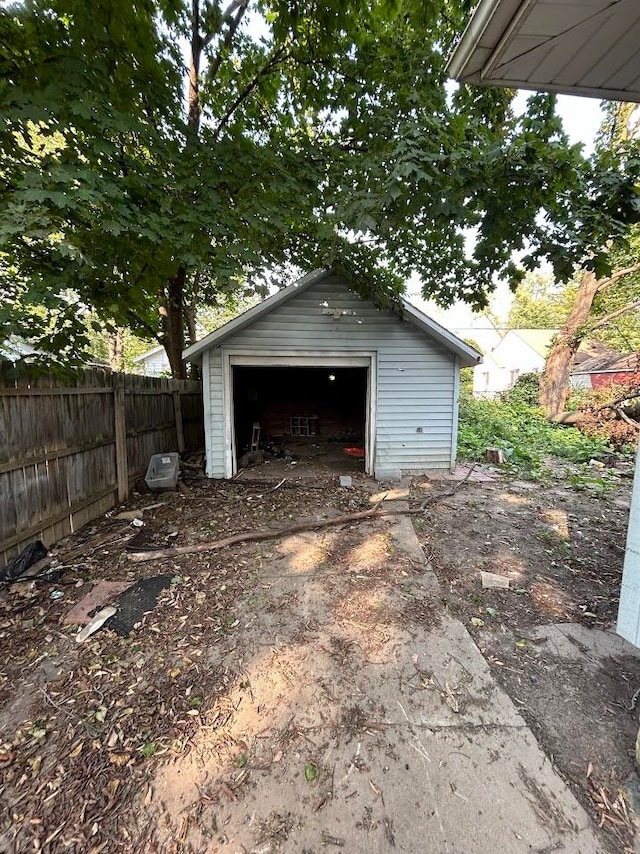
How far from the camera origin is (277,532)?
4.59 metres

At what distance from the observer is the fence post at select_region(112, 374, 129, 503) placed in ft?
18.5

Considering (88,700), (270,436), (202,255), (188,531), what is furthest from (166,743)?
(270,436)

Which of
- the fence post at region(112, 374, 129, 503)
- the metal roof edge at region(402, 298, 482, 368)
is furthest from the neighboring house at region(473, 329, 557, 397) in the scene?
the fence post at region(112, 374, 129, 503)

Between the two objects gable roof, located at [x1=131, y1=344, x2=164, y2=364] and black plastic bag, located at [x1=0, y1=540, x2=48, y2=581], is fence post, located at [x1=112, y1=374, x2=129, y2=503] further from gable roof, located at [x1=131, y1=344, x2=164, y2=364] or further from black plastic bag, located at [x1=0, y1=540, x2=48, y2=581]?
gable roof, located at [x1=131, y1=344, x2=164, y2=364]

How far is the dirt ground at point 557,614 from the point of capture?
1936 millimetres

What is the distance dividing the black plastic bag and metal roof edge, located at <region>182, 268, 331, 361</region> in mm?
3940

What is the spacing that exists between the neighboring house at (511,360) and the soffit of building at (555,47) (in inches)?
1094

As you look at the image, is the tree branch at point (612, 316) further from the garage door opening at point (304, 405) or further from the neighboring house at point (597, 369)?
the garage door opening at point (304, 405)

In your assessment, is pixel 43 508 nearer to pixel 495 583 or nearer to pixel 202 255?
pixel 202 255

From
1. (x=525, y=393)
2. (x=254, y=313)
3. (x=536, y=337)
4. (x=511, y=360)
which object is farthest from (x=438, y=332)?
(x=536, y=337)

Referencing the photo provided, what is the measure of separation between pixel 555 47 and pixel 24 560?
17.1 ft

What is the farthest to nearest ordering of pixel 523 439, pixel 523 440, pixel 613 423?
pixel 523 439 < pixel 523 440 < pixel 613 423

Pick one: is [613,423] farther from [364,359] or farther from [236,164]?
[236,164]

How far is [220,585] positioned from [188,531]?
144 centimetres
